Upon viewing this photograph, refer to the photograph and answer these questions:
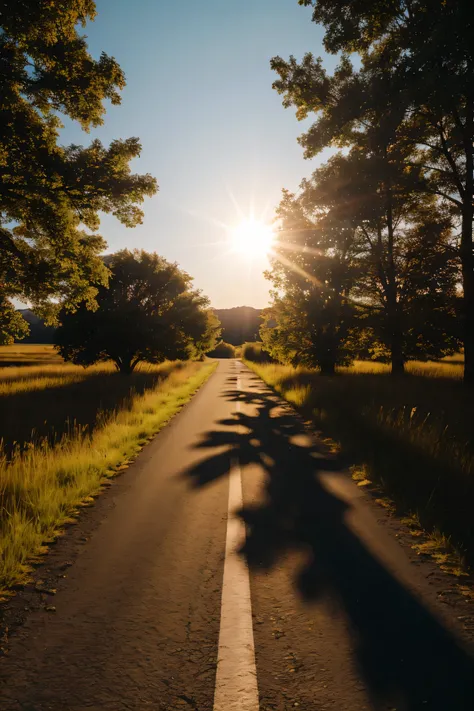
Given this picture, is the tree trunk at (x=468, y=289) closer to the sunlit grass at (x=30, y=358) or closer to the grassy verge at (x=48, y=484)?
the grassy verge at (x=48, y=484)

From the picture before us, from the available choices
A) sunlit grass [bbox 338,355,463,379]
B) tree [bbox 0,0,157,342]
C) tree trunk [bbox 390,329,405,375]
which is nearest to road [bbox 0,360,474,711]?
tree [bbox 0,0,157,342]

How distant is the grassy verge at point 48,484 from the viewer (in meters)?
3.77

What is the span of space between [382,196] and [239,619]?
16480mm

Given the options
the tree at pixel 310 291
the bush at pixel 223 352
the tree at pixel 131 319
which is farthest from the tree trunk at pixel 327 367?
the bush at pixel 223 352

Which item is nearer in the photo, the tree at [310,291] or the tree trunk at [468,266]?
the tree trunk at [468,266]

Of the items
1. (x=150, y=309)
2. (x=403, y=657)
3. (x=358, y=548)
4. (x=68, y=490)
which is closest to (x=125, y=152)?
(x=68, y=490)

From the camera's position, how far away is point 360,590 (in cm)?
322

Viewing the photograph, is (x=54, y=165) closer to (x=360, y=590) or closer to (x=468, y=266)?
(x=360, y=590)

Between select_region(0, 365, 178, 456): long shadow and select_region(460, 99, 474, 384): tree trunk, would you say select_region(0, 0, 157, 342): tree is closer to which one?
select_region(0, 365, 178, 456): long shadow

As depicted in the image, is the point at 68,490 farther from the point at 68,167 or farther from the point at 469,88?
the point at 469,88

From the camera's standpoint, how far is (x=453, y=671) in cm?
232

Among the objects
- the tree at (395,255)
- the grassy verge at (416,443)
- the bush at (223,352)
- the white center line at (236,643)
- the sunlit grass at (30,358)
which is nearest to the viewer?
the white center line at (236,643)

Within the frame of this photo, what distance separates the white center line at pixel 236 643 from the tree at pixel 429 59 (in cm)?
974

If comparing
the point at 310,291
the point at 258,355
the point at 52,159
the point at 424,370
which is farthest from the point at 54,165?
the point at 258,355
